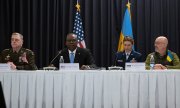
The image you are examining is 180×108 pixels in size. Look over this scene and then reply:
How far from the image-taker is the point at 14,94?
154 inches

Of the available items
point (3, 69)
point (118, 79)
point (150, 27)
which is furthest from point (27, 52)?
point (150, 27)

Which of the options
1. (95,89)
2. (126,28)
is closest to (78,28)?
(126,28)

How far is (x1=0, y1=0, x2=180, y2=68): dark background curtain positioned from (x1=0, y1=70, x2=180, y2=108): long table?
129 inches

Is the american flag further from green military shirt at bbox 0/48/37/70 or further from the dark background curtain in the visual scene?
green military shirt at bbox 0/48/37/70

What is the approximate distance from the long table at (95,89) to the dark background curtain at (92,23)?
3.26 m

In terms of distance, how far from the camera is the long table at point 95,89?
3834 millimetres

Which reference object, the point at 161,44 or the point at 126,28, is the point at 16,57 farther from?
the point at 126,28

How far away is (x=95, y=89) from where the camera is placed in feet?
12.7

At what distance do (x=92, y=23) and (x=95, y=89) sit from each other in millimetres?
3479

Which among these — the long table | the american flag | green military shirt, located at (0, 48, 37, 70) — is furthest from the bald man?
the american flag

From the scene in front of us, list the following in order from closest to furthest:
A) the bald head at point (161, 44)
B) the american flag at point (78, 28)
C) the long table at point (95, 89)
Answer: the long table at point (95, 89), the bald head at point (161, 44), the american flag at point (78, 28)

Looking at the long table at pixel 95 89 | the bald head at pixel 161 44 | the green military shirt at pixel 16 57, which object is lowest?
the long table at pixel 95 89

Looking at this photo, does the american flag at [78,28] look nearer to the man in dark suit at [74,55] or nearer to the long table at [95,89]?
the man in dark suit at [74,55]

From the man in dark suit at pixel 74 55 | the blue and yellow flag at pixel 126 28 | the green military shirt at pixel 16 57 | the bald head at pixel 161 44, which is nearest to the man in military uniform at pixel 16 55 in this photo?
the green military shirt at pixel 16 57
